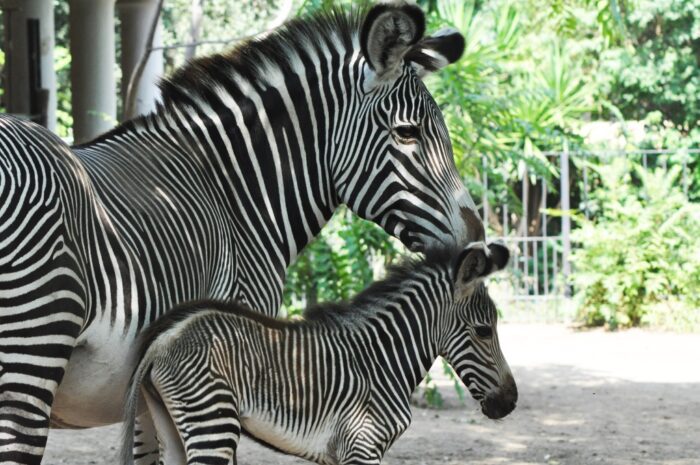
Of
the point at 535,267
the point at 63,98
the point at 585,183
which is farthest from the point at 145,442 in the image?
the point at 63,98

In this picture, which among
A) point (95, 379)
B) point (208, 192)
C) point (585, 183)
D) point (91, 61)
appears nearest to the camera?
point (95, 379)

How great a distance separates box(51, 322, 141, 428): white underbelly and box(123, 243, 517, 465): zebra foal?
0.22 ft

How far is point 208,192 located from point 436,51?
1248 millimetres

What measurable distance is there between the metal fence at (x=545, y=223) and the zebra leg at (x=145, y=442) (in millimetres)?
12031

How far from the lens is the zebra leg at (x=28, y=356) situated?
3209 millimetres

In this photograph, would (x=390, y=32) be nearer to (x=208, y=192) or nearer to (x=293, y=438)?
(x=208, y=192)

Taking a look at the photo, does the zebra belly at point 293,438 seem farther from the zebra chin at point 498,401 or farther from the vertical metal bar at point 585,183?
the vertical metal bar at point 585,183

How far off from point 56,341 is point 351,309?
5.51 feet

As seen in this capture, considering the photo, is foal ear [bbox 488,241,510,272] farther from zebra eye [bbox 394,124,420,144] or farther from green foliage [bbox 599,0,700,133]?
green foliage [bbox 599,0,700,133]

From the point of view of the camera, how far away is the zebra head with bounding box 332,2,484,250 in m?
4.29

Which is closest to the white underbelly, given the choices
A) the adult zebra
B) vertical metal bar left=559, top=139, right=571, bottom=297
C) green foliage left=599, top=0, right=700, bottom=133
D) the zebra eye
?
the adult zebra

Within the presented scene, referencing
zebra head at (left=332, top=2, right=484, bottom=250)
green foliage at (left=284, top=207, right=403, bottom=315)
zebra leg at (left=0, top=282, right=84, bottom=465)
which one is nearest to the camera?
zebra leg at (left=0, top=282, right=84, bottom=465)

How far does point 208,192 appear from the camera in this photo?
4133 millimetres

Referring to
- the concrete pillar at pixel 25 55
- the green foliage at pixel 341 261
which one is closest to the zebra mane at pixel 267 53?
the green foliage at pixel 341 261
